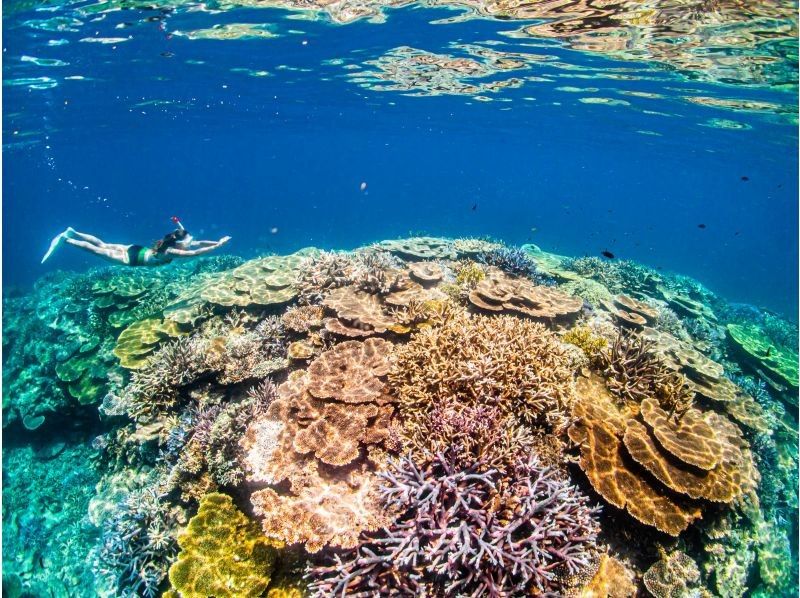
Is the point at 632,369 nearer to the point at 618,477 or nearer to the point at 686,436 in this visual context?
the point at 686,436

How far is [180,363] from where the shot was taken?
8.39 m

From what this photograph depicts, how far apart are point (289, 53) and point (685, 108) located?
2729 cm

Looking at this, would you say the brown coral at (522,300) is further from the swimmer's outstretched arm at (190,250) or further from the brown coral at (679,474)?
→ the swimmer's outstretched arm at (190,250)

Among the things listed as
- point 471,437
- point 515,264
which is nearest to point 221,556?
point 471,437

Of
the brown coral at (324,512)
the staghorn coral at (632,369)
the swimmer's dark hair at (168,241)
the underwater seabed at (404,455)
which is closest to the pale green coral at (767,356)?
the underwater seabed at (404,455)

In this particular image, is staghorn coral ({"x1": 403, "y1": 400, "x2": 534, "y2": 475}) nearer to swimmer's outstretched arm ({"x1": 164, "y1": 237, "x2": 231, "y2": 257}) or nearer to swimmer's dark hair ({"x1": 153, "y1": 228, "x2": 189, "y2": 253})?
swimmer's outstretched arm ({"x1": 164, "y1": 237, "x2": 231, "y2": 257})

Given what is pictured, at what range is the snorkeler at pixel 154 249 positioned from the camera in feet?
34.2

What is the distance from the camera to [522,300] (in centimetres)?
852

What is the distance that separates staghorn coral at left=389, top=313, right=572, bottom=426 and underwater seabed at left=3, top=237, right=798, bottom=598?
0.04 metres

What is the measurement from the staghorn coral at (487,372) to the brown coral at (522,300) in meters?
1.54

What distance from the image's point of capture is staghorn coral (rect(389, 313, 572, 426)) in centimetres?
550

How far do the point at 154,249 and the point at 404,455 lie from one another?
30.3 ft

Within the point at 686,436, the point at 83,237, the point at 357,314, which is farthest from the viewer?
the point at 83,237

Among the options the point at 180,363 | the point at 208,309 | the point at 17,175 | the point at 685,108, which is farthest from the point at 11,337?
the point at 17,175
